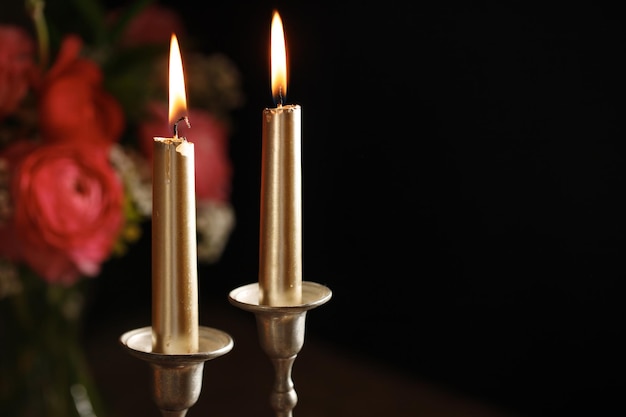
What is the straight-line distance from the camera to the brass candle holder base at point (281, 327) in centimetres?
39

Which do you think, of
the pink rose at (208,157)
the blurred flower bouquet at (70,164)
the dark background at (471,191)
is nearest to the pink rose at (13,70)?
the blurred flower bouquet at (70,164)

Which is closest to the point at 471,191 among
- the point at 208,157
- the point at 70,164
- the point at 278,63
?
the point at 208,157

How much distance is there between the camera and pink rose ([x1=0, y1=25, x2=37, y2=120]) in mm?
670

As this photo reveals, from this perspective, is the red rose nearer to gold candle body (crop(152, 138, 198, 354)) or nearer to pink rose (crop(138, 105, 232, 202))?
pink rose (crop(138, 105, 232, 202))

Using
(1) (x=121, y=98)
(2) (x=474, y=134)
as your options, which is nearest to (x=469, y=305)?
(2) (x=474, y=134)

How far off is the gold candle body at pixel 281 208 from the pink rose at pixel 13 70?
353 mm

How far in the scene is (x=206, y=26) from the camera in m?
1.29

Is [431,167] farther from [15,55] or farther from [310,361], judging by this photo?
[15,55]

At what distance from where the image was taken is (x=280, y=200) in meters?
0.40

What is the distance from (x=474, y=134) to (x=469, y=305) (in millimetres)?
196

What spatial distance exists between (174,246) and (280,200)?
65mm

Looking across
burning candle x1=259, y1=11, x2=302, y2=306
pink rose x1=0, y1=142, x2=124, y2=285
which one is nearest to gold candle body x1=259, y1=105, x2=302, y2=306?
burning candle x1=259, y1=11, x2=302, y2=306

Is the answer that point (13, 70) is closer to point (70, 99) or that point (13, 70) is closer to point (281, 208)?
point (70, 99)

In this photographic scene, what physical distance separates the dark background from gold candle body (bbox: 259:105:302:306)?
502mm
